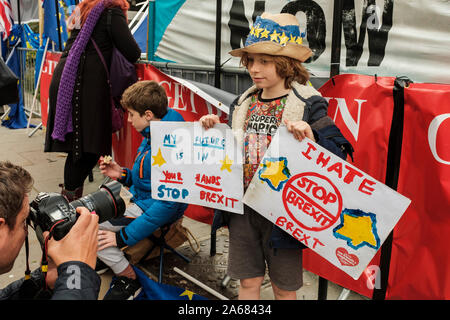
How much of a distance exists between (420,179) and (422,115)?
1.08 ft

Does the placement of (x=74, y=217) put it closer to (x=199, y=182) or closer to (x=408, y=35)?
(x=199, y=182)

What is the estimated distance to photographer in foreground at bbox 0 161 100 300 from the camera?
1329 millimetres

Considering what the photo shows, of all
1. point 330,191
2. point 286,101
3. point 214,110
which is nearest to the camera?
point 330,191

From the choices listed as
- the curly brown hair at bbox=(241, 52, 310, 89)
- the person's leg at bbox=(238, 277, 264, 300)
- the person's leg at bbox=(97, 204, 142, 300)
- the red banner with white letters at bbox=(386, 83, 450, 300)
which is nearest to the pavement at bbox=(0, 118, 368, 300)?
the person's leg at bbox=(97, 204, 142, 300)

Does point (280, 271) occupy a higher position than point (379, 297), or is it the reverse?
point (280, 271)

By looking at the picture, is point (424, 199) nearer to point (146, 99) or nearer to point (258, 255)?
point (258, 255)

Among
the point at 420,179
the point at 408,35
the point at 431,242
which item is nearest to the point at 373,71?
the point at 408,35

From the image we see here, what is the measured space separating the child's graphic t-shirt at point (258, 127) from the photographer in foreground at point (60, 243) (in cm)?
83

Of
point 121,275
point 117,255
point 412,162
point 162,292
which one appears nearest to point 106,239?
point 117,255

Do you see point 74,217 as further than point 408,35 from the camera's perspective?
No

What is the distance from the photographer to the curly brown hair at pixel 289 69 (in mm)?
1929

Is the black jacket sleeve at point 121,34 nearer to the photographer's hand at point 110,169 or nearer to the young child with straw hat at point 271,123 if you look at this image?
the photographer's hand at point 110,169
